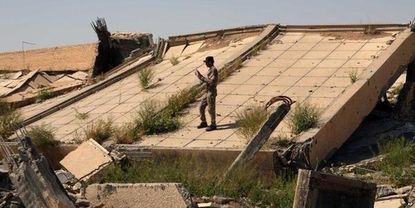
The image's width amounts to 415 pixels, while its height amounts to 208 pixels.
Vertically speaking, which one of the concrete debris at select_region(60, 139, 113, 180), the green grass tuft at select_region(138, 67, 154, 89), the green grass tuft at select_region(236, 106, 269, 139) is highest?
the green grass tuft at select_region(138, 67, 154, 89)

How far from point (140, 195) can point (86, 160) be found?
343 cm

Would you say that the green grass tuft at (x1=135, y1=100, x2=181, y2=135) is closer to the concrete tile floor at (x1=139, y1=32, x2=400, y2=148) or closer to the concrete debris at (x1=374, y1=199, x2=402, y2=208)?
the concrete tile floor at (x1=139, y1=32, x2=400, y2=148)

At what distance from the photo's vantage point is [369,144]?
1190 centimetres

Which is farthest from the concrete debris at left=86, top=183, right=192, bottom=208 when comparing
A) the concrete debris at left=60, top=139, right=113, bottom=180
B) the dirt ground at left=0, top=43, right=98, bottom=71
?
the dirt ground at left=0, top=43, right=98, bottom=71

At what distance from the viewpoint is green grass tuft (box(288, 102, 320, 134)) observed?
409 inches

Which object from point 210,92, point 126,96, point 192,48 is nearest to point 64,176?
point 210,92

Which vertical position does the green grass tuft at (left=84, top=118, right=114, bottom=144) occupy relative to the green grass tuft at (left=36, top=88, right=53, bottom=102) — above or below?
below

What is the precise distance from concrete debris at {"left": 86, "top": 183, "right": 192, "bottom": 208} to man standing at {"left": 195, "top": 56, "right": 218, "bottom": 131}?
3.49 m

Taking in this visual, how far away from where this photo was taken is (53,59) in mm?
22359

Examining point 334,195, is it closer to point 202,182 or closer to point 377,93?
point 202,182

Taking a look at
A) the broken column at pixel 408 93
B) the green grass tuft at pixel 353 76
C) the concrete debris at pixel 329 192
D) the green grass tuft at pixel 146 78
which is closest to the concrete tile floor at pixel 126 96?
the green grass tuft at pixel 146 78

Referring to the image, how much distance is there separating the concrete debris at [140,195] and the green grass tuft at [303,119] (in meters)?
3.62

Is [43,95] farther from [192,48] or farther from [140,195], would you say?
[140,195]

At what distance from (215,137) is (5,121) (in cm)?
421
